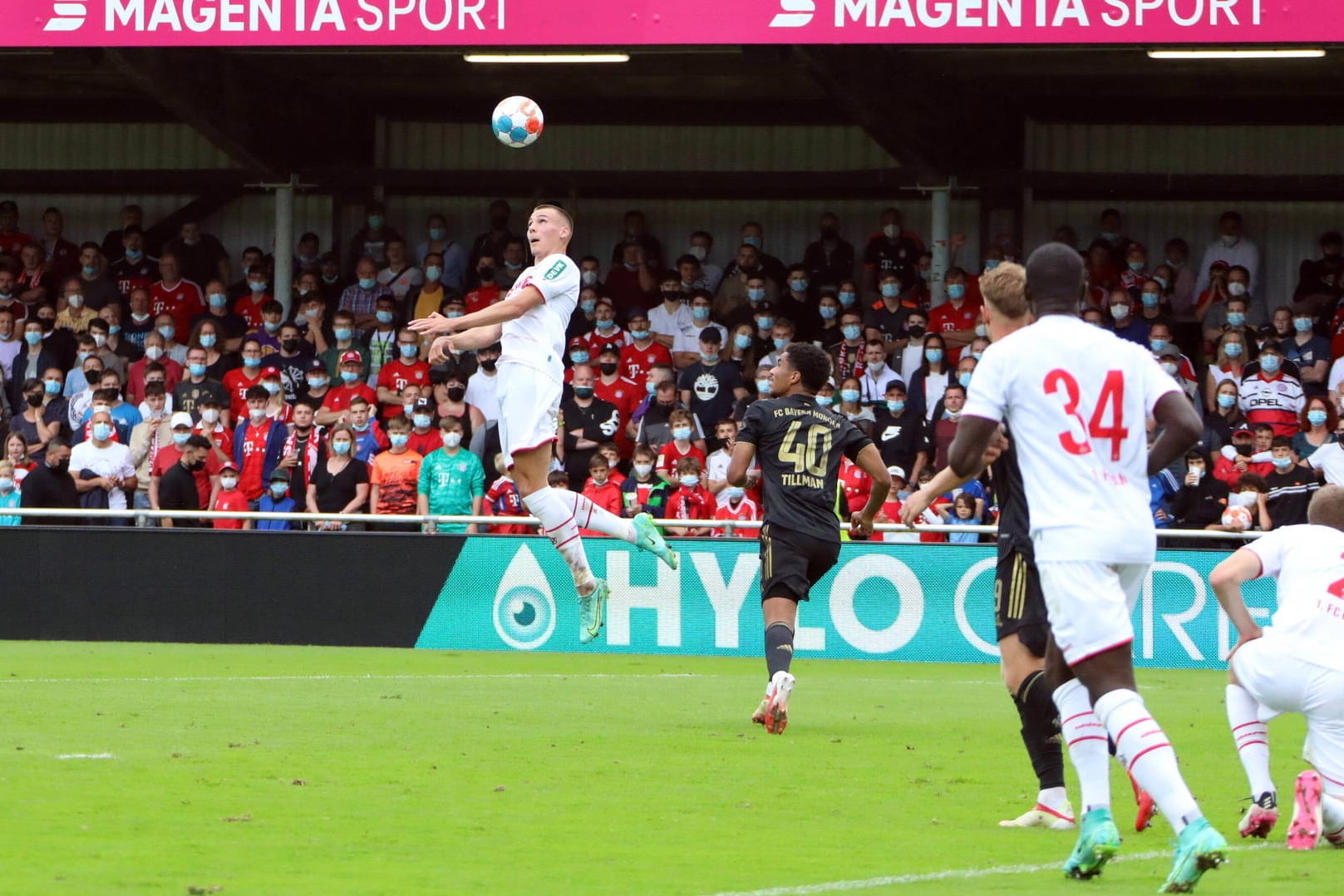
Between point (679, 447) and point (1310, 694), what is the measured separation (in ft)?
41.9

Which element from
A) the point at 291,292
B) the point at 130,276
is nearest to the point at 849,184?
the point at 291,292

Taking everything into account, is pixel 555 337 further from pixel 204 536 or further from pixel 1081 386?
pixel 204 536

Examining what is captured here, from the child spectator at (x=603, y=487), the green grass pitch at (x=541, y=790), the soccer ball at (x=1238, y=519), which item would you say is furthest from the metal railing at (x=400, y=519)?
the green grass pitch at (x=541, y=790)

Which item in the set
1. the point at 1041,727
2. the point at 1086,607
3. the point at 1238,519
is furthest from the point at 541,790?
the point at 1238,519

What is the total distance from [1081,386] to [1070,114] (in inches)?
840

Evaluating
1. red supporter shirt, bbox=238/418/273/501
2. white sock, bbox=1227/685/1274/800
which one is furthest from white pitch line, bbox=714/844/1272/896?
red supporter shirt, bbox=238/418/273/501

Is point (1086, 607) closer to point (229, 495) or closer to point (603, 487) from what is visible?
point (603, 487)

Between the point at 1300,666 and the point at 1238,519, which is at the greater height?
the point at 1238,519

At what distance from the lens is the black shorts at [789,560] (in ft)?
34.9

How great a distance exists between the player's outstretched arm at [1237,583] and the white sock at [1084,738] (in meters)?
0.96

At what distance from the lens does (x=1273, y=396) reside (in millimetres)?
19703

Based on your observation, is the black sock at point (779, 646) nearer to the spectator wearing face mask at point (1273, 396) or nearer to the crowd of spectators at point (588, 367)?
the crowd of spectators at point (588, 367)

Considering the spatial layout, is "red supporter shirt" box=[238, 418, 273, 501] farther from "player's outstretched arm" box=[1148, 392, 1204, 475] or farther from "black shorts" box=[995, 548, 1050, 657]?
"player's outstretched arm" box=[1148, 392, 1204, 475]

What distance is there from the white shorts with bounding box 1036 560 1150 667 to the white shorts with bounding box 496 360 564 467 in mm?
5342
